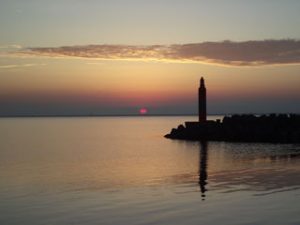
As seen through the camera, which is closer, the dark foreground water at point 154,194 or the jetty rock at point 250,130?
the dark foreground water at point 154,194

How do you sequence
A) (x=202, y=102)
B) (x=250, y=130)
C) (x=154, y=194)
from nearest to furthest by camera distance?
(x=154, y=194), (x=250, y=130), (x=202, y=102)

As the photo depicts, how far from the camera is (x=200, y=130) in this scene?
6562 centimetres

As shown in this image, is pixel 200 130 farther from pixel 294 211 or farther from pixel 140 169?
pixel 294 211

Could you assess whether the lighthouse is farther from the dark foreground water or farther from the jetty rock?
the dark foreground water

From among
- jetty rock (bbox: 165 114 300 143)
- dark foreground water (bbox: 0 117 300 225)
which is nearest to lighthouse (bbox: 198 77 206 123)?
jetty rock (bbox: 165 114 300 143)

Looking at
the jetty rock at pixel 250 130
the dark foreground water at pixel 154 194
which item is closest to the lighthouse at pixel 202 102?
the jetty rock at pixel 250 130

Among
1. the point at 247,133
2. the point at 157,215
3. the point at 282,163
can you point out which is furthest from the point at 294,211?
the point at 247,133

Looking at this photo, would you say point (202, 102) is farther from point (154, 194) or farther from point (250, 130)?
point (154, 194)

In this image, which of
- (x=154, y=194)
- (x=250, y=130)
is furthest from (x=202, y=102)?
(x=154, y=194)

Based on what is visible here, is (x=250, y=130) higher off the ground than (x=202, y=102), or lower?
lower

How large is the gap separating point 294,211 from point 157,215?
446 cm

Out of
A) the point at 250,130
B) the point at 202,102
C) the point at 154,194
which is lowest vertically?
the point at 154,194

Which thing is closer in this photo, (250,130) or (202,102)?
(250,130)

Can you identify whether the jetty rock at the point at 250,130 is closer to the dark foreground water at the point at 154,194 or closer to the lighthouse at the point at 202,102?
the lighthouse at the point at 202,102
